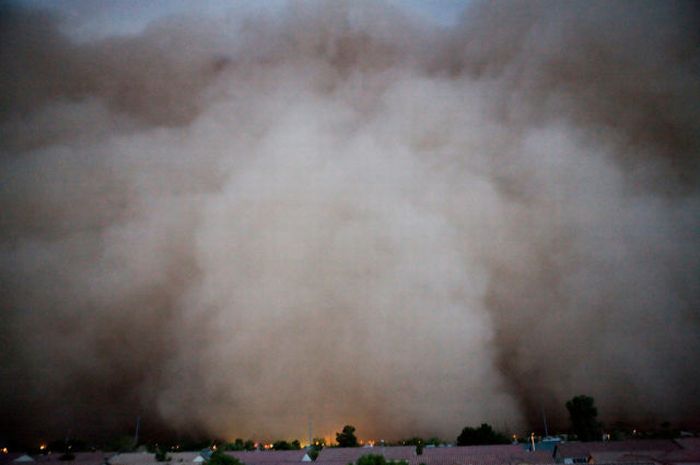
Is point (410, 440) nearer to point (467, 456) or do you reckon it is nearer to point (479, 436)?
point (479, 436)

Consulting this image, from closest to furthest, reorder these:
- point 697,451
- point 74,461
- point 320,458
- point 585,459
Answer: point 697,451 < point 585,459 < point 320,458 < point 74,461

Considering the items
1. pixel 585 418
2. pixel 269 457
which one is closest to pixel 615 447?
pixel 585 418

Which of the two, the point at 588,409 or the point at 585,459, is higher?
the point at 588,409

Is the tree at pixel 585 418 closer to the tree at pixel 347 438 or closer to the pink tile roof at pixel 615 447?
the pink tile roof at pixel 615 447

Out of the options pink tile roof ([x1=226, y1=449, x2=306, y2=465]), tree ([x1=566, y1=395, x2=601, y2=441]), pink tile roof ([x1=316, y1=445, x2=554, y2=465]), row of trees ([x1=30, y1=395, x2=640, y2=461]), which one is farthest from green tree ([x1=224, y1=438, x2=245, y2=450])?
tree ([x1=566, y1=395, x2=601, y2=441])

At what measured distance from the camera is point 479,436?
35656 millimetres

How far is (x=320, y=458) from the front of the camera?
31484 mm

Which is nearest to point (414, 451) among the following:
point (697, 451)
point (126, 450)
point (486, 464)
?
point (486, 464)

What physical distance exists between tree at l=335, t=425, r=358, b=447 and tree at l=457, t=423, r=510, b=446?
896 cm

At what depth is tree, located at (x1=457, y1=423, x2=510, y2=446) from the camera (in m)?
35.5

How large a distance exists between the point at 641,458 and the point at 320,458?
1804 centimetres

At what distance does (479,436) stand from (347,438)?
11.1 m

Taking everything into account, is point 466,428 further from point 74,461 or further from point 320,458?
point 74,461

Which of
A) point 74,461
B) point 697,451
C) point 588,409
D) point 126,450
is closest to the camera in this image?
point 697,451
